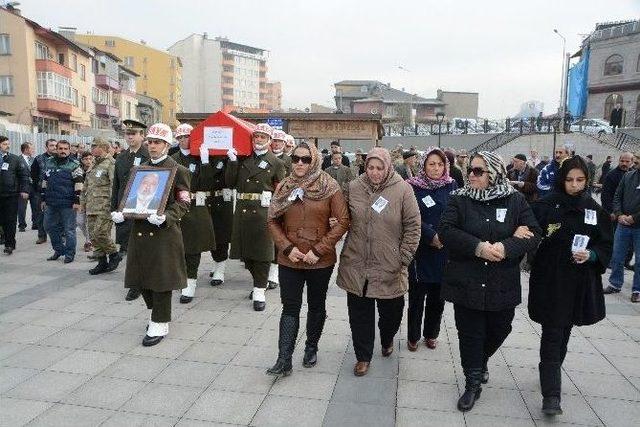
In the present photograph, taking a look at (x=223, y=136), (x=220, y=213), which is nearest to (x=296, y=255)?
(x=223, y=136)

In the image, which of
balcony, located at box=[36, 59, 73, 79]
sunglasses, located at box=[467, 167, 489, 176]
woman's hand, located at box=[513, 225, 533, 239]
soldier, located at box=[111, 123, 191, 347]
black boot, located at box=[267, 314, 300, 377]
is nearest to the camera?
woman's hand, located at box=[513, 225, 533, 239]

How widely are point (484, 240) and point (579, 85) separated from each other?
49.6 meters

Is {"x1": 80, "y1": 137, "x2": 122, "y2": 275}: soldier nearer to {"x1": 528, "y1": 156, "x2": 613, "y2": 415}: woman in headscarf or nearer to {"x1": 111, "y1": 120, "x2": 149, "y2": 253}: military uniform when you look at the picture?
{"x1": 111, "y1": 120, "x2": 149, "y2": 253}: military uniform

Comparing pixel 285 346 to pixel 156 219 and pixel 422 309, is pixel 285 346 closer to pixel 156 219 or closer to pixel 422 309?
pixel 422 309

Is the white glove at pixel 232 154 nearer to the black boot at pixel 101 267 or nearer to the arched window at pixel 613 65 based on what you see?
the black boot at pixel 101 267

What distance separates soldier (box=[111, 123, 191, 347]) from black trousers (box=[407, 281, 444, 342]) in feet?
7.35

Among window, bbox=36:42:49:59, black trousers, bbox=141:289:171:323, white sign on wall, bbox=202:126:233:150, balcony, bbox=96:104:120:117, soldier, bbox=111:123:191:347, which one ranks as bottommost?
black trousers, bbox=141:289:171:323

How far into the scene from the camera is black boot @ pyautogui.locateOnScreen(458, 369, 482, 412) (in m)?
3.63

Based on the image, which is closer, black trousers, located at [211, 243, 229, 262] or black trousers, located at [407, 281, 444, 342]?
black trousers, located at [407, 281, 444, 342]

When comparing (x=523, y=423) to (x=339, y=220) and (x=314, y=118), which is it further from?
(x=314, y=118)

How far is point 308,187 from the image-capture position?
3979mm

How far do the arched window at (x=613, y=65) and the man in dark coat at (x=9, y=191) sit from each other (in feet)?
150

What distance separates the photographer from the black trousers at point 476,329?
12.0 ft

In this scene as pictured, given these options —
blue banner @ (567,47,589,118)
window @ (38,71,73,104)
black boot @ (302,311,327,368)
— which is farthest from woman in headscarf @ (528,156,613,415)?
blue banner @ (567,47,589,118)
